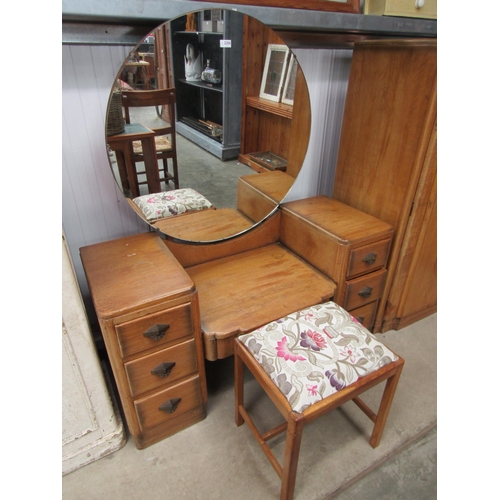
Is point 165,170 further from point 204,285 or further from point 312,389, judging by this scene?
point 312,389

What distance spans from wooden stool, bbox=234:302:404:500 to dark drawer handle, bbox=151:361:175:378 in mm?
214

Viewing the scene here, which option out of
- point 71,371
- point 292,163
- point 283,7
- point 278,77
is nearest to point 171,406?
point 71,371

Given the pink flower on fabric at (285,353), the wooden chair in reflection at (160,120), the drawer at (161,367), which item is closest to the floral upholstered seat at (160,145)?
the wooden chair in reflection at (160,120)

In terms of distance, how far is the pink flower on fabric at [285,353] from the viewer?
1059 mm

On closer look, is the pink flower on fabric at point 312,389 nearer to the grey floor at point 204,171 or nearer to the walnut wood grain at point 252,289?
the walnut wood grain at point 252,289

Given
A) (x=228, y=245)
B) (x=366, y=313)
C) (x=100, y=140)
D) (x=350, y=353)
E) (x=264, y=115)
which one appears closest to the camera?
(x=350, y=353)

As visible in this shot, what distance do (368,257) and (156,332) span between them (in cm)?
88

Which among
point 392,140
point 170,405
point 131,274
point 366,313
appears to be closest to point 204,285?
point 131,274

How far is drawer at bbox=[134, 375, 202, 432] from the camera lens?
1176 millimetres

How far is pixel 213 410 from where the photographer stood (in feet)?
4.65

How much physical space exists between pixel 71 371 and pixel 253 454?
68cm

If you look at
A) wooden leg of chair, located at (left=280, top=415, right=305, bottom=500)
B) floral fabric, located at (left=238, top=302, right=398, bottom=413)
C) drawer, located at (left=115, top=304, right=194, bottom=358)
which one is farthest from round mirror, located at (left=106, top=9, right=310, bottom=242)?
wooden leg of chair, located at (left=280, top=415, right=305, bottom=500)

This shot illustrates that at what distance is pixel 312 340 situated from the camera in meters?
1.12

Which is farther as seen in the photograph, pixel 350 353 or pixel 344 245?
pixel 344 245
